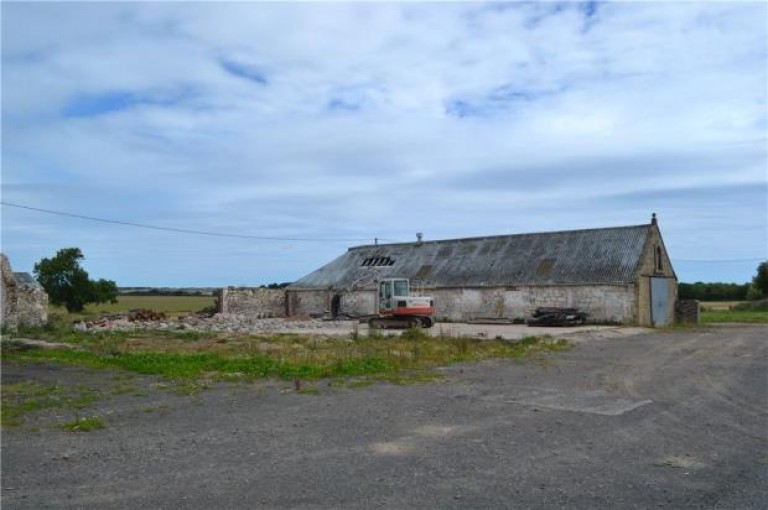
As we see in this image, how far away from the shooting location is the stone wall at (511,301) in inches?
1359

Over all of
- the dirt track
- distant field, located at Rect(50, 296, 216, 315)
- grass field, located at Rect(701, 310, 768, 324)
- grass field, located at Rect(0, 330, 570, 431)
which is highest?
distant field, located at Rect(50, 296, 216, 315)

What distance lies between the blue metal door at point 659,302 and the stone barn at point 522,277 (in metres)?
0.05

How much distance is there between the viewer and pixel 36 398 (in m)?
11.1

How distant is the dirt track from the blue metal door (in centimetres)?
2374

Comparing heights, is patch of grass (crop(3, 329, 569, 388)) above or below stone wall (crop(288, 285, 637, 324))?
below

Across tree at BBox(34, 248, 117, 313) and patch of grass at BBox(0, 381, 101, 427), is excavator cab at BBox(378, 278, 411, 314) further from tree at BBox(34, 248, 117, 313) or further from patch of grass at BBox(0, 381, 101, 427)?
tree at BBox(34, 248, 117, 313)

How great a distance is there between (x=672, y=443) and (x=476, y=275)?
32.9 metres

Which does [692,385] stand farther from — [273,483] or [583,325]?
[583,325]

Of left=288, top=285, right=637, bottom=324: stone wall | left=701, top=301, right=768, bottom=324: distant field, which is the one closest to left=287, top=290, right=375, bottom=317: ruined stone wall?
left=288, top=285, right=637, bottom=324: stone wall

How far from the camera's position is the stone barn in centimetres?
3512

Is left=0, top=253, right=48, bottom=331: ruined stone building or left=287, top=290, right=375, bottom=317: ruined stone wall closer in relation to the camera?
left=0, top=253, right=48, bottom=331: ruined stone building

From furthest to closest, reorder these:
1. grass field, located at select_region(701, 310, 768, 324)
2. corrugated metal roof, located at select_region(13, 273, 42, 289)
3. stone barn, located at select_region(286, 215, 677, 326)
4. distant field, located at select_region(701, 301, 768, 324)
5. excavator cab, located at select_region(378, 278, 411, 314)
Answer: distant field, located at select_region(701, 301, 768, 324) → grass field, located at select_region(701, 310, 768, 324) → stone barn, located at select_region(286, 215, 677, 326) → excavator cab, located at select_region(378, 278, 411, 314) → corrugated metal roof, located at select_region(13, 273, 42, 289)

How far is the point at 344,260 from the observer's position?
5078 cm

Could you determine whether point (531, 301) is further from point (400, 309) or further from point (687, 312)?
point (400, 309)
